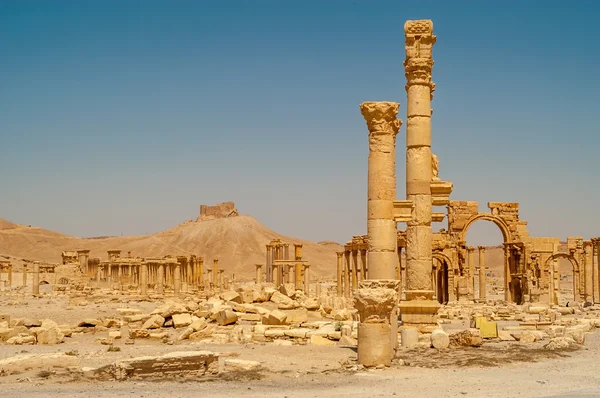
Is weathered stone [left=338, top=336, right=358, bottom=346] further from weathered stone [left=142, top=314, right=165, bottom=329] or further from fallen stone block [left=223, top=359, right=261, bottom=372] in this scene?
weathered stone [left=142, top=314, right=165, bottom=329]

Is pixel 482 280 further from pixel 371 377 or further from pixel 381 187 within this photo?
pixel 371 377

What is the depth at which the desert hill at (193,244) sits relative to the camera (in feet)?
399

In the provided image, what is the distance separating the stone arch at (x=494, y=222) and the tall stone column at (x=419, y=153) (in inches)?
789

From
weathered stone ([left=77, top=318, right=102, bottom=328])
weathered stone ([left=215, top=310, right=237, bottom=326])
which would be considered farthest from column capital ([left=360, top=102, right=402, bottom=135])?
weathered stone ([left=77, top=318, right=102, bottom=328])

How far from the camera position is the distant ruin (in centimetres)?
14638

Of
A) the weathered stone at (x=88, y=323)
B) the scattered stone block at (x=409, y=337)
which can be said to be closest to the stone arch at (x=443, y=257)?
the weathered stone at (x=88, y=323)

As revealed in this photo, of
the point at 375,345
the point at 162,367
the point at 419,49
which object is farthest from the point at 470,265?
the point at 162,367

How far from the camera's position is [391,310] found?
1490 centimetres

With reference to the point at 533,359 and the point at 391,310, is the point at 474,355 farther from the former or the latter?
the point at 391,310

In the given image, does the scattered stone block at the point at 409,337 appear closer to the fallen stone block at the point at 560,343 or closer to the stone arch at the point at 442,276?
the fallen stone block at the point at 560,343

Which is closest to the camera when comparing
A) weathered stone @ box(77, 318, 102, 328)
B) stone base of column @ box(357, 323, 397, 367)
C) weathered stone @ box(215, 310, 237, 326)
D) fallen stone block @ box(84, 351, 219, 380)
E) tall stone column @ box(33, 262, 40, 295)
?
fallen stone block @ box(84, 351, 219, 380)

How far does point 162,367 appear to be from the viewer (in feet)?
44.3

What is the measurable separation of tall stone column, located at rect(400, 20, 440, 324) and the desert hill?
9377 cm

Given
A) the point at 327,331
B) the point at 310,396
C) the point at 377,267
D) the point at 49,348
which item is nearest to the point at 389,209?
the point at 377,267
